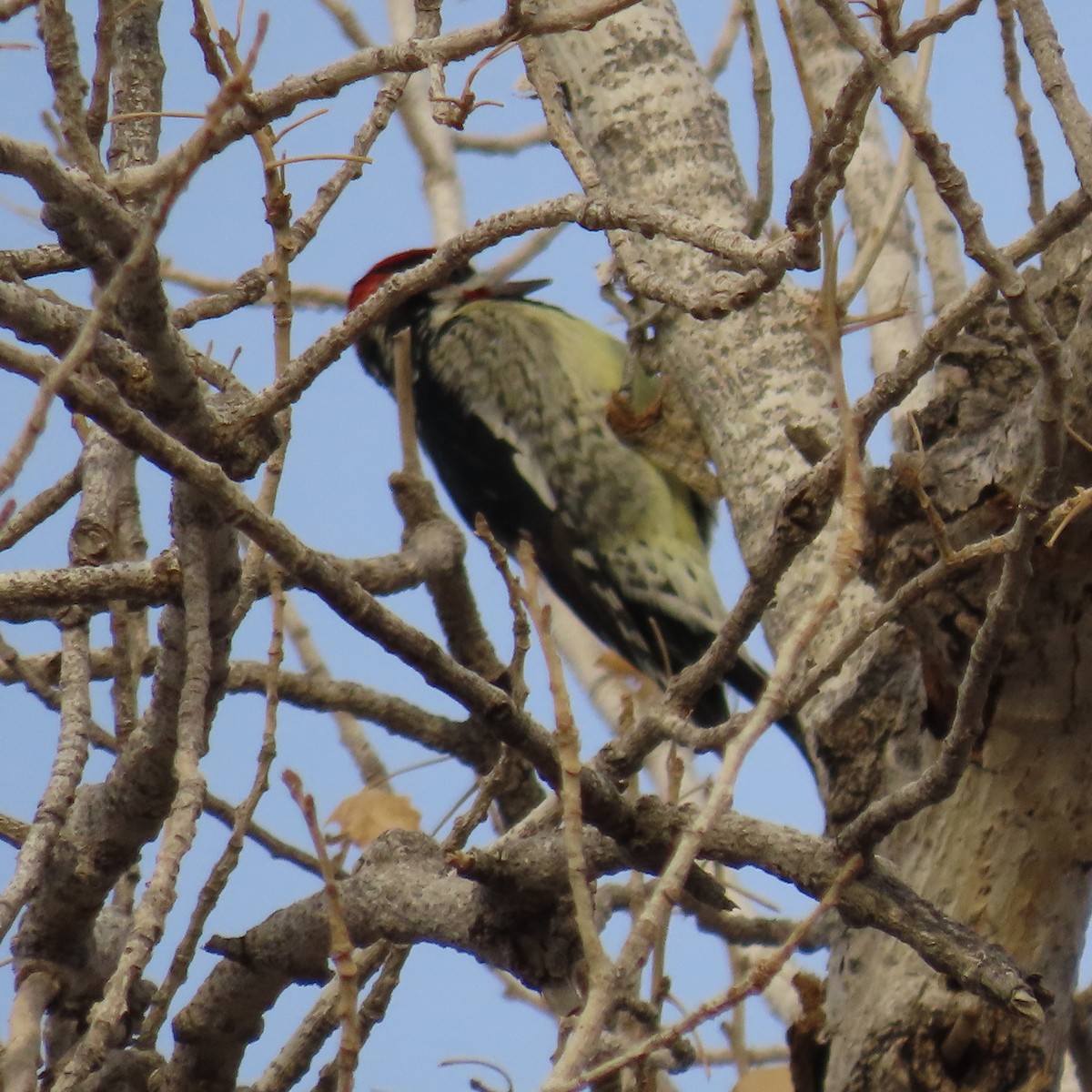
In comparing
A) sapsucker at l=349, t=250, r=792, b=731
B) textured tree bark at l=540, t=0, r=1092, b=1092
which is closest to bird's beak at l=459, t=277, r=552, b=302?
sapsucker at l=349, t=250, r=792, b=731

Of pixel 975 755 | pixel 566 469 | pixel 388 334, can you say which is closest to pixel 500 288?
pixel 388 334

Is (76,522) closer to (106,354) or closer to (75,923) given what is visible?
(75,923)

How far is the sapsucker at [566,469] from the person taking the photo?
4.48m

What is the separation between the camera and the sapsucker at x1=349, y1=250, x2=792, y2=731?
4.48 metres

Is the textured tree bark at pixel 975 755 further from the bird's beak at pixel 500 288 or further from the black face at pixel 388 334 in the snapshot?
the black face at pixel 388 334

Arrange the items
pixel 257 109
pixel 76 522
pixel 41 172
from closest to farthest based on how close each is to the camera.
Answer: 1. pixel 41 172
2. pixel 257 109
3. pixel 76 522

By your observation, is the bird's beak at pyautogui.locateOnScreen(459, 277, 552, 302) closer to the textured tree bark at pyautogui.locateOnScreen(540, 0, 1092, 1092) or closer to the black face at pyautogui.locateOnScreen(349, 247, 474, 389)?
the black face at pyautogui.locateOnScreen(349, 247, 474, 389)

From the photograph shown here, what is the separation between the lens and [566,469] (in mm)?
4598

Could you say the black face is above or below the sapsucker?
above

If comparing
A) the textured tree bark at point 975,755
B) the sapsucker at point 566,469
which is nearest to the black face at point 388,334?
the sapsucker at point 566,469

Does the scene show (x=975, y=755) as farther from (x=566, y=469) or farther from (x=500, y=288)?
(x=500, y=288)

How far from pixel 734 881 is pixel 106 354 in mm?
2317

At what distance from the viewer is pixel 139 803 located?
6.81 feet

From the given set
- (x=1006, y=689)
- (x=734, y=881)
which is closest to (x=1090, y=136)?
(x=1006, y=689)
